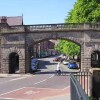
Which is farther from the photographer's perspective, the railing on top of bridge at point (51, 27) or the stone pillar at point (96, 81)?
the railing on top of bridge at point (51, 27)

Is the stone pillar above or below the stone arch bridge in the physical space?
below

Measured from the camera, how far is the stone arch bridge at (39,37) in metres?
39.7

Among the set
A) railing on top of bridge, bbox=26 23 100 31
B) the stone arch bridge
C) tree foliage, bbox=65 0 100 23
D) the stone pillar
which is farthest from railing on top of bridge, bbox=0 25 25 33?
the stone pillar

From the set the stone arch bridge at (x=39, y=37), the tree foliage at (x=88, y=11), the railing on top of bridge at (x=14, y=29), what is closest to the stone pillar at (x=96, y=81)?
the stone arch bridge at (x=39, y=37)

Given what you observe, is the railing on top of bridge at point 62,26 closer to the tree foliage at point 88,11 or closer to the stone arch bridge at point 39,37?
the stone arch bridge at point 39,37

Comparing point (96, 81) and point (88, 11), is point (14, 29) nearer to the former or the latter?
point (88, 11)

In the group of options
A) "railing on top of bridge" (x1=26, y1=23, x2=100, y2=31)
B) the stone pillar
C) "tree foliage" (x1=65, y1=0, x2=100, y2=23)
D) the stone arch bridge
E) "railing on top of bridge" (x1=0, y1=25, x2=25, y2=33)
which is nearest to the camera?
the stone pillar

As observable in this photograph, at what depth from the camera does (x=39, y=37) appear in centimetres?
4178

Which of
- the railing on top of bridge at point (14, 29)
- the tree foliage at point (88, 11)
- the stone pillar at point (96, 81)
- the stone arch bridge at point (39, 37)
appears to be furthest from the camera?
the tree foliage at point (88, 11)

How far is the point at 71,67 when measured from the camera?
5450 centimetres

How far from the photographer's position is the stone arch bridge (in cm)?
3972

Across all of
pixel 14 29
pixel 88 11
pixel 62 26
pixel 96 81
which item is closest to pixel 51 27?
pixel 62 26

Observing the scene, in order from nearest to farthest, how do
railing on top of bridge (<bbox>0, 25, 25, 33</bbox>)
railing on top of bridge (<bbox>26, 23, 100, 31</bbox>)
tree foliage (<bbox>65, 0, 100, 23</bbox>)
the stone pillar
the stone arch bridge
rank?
the stone pillar < railing on top of bridge (<bbox>26, 23, 100, 31</bbox>) < the stone arch bridge < railing on top of bridge (<bbox>0, 25, 25, 33</bbox>) < tree foliage (<bbox>65, 0, 100, 23</bbox>)

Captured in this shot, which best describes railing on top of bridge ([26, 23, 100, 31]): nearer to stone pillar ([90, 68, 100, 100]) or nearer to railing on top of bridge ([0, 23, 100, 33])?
railing on top of bridge ([0, 23, 100, 33])
